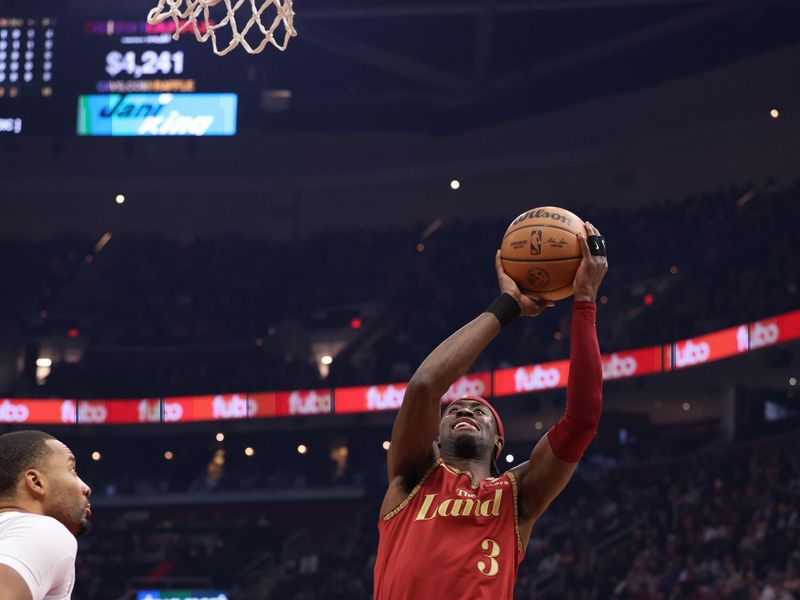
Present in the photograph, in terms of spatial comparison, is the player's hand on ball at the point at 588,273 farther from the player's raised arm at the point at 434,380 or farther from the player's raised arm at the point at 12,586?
the player's raised arm at the point at 12,586

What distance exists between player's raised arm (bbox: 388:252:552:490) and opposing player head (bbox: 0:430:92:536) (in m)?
1.09

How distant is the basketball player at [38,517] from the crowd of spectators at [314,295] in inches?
662

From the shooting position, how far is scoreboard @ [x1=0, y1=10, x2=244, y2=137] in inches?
546

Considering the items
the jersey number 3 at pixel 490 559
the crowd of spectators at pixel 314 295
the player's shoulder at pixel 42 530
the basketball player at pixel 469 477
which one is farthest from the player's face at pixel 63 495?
the crowd of spectators at pixel 314 295

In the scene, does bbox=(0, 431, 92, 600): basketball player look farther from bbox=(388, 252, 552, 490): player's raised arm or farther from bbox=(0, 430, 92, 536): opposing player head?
bbox=(388, 252, 552, 490): player's raised arm

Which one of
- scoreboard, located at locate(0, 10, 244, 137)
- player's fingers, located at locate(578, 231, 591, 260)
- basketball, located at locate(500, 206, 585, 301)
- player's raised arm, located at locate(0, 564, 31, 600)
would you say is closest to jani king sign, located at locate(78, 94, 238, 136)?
scoreboard, located at locate(0, 10, 244, 137)

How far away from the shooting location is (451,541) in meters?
3.72

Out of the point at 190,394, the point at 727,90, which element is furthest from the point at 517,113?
the point at 190,394

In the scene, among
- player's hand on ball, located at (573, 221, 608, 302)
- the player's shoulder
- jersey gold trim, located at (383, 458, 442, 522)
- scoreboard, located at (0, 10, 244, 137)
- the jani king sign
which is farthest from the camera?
the jani king sign

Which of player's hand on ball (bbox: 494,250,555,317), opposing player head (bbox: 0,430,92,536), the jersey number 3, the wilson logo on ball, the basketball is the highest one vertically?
the wilson logo on ball

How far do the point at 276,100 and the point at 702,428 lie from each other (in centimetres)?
873

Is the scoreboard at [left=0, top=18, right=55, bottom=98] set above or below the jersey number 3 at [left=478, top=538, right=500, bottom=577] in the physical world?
above

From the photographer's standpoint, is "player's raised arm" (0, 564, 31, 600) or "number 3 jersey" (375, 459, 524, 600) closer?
"player's raised arm" (0, 564, 31, 600)

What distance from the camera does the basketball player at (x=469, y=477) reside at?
3.66 metres
